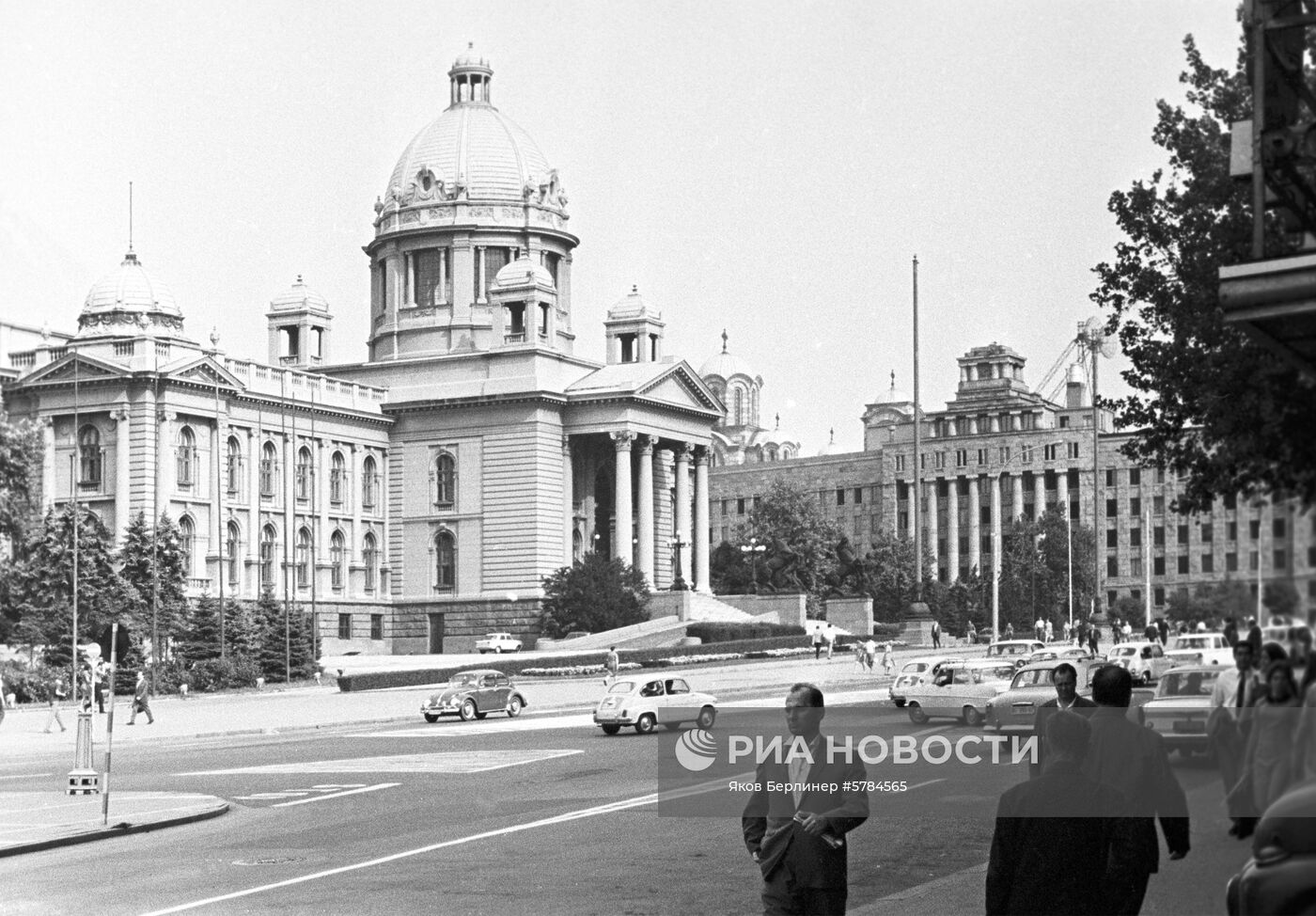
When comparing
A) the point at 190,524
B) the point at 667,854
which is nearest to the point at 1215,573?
the point at 667,854

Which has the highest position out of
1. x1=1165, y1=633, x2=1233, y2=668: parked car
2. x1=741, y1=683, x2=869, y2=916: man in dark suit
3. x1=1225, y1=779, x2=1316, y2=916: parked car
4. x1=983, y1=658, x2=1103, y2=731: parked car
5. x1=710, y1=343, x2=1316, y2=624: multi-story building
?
x1=710, y1=343, x2=1316, y2=624: multi-story building

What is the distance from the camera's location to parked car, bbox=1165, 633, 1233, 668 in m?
6.20

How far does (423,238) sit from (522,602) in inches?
978

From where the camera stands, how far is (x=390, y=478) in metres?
104

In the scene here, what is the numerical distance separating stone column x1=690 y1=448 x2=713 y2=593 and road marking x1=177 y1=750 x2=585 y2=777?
73878 millimetres

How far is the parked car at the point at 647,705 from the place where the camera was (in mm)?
38500

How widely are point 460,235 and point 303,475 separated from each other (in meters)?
19.9

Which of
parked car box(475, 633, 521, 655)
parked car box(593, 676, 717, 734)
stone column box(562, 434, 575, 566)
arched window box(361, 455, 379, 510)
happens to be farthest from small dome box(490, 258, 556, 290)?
parked car box(593, 676, 717, 734)

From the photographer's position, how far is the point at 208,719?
50312 mm

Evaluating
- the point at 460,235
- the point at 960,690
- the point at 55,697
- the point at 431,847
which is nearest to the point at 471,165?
the point at 460,235

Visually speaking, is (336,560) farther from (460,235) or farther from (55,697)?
(55,697)

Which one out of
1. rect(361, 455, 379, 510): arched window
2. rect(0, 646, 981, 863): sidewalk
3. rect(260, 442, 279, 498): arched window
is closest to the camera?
rect(0, 646, 981, 863): sidewalk

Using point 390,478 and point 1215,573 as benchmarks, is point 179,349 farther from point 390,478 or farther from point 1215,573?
point 1215,573

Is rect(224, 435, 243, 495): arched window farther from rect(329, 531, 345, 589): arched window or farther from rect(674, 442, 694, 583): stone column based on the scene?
rect(674, 442, 694, 583): stone column
